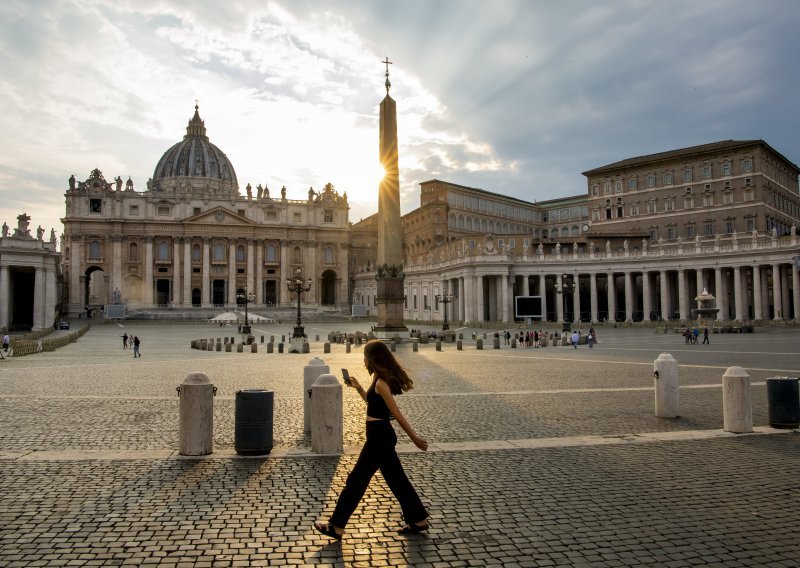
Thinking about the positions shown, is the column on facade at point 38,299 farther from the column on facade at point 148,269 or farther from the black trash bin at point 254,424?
the black trash bin at point 254,424

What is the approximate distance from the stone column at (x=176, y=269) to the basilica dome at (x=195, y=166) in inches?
824

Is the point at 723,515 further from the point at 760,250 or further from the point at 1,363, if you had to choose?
the point at 760,250

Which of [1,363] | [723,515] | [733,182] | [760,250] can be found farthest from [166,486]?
[733,182]

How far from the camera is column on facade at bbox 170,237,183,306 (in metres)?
99.8

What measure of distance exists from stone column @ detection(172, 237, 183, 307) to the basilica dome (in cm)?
2092

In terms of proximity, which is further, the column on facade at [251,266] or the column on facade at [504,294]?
the column on facade at [251,266]

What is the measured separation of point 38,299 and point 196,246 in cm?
4802

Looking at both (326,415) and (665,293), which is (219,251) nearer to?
(665,293)

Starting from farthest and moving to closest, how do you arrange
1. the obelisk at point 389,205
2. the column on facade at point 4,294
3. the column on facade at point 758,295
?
the column on facade at point 758,295, the column on facade at point 4,294, the obelisk at point 389,205

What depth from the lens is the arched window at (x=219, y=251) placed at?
102875mm

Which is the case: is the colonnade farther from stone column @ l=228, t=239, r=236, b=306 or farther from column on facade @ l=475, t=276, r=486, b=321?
stone column @ l=228, t=239, r=236, b=306

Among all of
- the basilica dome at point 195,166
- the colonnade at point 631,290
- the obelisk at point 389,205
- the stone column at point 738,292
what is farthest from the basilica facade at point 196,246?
the obelisk at point 389,205

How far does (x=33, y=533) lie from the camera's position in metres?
5.61

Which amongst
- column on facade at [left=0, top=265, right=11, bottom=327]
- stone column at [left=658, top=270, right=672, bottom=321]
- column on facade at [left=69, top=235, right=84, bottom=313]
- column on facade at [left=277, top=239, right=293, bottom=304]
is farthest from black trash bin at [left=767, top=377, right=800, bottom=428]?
column on facade at [left=69, top=235, right=84, bottom=313]
